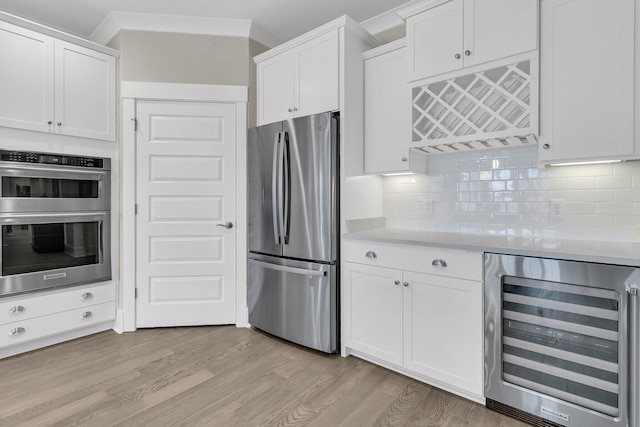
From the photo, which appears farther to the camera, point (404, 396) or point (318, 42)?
point (318, 42)

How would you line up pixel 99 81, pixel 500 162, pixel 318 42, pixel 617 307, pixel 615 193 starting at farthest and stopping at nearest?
pixel 99 81 < pixel 318 42 < pixel 500 162 < pixel 615 193 < pixel 617 307

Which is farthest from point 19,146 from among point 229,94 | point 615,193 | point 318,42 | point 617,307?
point 615,193

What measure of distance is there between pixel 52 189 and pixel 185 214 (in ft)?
3.31

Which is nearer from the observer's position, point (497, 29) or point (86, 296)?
point (497, 29)

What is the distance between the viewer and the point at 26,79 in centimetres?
257

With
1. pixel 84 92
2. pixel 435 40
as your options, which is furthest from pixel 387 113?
pixel 84 92

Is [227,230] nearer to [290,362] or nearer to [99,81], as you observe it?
[290,362]

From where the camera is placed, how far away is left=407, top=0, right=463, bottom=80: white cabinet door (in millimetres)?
2160

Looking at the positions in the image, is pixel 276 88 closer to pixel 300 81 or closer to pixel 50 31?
pixel 300 81

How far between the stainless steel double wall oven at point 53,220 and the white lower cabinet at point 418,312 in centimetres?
219

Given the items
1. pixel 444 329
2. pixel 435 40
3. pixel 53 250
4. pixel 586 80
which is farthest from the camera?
pixel 53 250

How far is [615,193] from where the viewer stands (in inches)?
79.6

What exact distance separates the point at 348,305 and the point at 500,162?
4.88 feet

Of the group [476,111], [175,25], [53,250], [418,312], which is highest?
[175,25]
